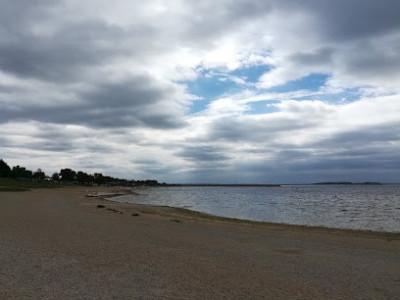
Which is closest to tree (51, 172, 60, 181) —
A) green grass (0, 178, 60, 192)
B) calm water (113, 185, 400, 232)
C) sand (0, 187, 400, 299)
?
green grass (0, 178, 60, 192)

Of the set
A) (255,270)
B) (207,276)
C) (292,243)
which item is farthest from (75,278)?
(292,243)

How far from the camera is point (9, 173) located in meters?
114

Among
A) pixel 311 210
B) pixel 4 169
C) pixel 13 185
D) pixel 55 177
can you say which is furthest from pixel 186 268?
pixel 55 177

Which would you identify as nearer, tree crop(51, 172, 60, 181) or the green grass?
the green grass

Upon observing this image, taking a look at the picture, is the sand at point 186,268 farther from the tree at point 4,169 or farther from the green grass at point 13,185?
the tree at point 4,169

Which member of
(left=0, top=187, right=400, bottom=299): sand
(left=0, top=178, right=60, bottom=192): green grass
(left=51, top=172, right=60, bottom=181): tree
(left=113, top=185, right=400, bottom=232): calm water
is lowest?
(left=113, top=185, right=400, bottom=232): calm water

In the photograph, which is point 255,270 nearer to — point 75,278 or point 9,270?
point 75,278

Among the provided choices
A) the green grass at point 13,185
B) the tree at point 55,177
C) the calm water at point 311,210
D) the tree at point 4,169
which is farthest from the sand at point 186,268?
the tree at point 55,177

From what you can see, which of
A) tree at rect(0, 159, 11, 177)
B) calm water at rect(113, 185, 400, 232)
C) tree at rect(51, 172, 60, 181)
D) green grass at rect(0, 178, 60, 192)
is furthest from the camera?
tree at rect(51, 172, 60, 181)

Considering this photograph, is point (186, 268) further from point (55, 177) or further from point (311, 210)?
point (55, 177)

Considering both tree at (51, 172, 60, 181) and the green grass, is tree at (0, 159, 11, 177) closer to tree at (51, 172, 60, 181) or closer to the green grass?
the green grass

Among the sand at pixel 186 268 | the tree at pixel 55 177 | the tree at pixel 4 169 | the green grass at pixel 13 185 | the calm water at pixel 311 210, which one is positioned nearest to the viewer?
the sand at pixel 186 268

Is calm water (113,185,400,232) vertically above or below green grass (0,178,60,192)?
below

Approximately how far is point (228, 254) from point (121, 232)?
657 cm
